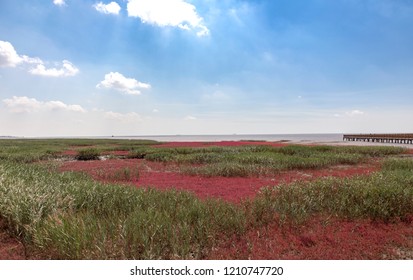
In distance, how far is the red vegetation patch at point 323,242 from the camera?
502cm

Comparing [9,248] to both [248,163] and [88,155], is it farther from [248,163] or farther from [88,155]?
[88,155]

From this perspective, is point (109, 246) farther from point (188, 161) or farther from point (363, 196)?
point (188, 161)

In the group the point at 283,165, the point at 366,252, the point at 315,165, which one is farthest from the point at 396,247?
the point at 315,165

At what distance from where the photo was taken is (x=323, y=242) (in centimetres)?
552

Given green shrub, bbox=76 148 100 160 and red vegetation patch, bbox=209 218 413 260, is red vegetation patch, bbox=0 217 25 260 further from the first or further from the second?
green shrub, bbox=76 148 100 160

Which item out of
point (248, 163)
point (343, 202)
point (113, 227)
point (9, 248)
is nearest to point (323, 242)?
point (343, 202)

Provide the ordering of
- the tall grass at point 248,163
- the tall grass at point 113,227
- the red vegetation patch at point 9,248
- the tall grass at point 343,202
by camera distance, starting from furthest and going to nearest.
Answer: the tall grass at point 248,163 → the tall grass at point 343,202 → the red vegetation patch at point 9,248 → the tall grass at point 113,227

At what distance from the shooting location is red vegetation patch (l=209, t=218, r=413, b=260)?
16.5 feet

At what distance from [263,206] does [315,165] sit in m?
14.9

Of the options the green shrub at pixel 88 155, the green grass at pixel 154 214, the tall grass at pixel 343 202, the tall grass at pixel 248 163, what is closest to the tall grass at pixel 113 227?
the green grass at pixel 154 214

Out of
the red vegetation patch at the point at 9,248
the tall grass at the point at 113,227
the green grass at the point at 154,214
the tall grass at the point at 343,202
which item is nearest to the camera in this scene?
the tall grass at the point at 113,227

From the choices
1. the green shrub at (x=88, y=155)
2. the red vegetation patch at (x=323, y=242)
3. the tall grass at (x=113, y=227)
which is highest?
the tall grass at (x=113, y=227)

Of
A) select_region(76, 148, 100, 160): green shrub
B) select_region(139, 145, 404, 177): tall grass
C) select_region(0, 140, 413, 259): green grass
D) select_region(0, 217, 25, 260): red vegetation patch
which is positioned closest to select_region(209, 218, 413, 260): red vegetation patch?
select_region(0, 140, 413, 259): green grass

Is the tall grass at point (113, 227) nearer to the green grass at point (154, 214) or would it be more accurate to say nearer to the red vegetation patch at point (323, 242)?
the green grass at point (154, 214)
